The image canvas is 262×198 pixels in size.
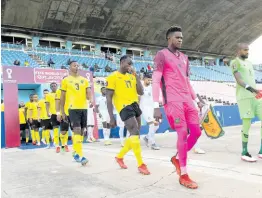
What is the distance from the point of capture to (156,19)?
3191 cm

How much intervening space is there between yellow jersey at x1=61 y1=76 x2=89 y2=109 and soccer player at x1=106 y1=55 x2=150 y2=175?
1.11 meters

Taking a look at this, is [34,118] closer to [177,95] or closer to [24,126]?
[24,126]

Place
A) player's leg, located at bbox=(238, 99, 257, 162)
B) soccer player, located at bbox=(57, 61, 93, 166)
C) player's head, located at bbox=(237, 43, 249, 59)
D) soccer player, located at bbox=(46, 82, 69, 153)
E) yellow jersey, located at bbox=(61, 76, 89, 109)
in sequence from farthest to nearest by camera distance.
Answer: soccer player, located at bbox=(46, 82, 69, 153), yellow jersey, located at bbox=(61, 76, 89, 109), soccer player, located at bbox=(57, 61, 93, 166), player's head, located at bbox=(237, 43, 249, 59), player's leg, located at bbox=(238, 99, 257, 162)

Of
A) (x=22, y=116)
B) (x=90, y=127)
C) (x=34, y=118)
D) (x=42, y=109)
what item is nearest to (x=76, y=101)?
(x=42, y=109)

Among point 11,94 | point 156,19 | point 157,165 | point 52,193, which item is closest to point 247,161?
point 157,165

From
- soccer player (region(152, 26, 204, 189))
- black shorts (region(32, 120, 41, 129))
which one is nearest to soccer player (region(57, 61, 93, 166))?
soccer player (region(152, 26, 204, 189))

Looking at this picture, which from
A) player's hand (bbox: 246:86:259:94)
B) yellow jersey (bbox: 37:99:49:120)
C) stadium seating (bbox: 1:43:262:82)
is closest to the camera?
player's hand (bbox: 246:86:259:94)

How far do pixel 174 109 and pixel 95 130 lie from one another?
302 inches

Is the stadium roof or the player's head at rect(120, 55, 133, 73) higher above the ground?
the stadium roof

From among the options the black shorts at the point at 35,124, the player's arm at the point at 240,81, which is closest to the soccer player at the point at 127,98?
the player's arm at the point at 240,81

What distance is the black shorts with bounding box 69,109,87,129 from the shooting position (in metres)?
5.15

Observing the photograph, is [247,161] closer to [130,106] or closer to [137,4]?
[130,106]

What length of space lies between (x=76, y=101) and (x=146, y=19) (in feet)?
90.7

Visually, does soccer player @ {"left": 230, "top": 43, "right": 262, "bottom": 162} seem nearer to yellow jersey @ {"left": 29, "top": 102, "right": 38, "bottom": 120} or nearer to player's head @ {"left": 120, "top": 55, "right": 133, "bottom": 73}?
player's head @ {"left": 120, "top": 55, "right": 133, "bottom": 73}
